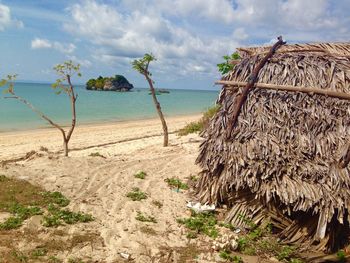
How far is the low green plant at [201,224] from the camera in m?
6.25

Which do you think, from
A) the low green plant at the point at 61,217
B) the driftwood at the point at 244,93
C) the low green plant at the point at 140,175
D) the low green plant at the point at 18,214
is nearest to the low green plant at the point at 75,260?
the low green plant at the point at 61,217

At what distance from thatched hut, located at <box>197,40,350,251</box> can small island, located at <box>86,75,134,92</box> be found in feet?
226

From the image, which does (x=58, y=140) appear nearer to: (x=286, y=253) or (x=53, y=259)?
(x=53, y=259)

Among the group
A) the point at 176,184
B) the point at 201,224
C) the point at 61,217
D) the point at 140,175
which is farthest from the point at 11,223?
the point at 176,184

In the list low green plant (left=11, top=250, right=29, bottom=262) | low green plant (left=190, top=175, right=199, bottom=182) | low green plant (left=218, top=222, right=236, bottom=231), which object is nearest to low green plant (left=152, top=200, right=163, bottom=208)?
low green plant (left=218, top=222, right=236, bottom=231)

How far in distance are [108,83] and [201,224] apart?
228 ft

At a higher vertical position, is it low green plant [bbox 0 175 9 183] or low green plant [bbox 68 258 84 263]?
low green plant [bbox 0 175 9 183]

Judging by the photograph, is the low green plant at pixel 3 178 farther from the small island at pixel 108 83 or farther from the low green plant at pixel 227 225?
the small island at pixel 108 83

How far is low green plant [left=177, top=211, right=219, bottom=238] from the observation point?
6.25 meters

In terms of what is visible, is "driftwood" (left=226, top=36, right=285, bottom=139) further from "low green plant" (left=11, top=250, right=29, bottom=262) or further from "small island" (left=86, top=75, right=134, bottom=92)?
"small island" (left=86, top=75, right=134, bottom=92)

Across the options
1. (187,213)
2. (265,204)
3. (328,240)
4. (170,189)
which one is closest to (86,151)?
(170,189)

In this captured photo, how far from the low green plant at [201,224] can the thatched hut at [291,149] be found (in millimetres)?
358

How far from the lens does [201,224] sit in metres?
6.55

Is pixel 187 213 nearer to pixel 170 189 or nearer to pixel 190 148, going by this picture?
pixel 170 189
